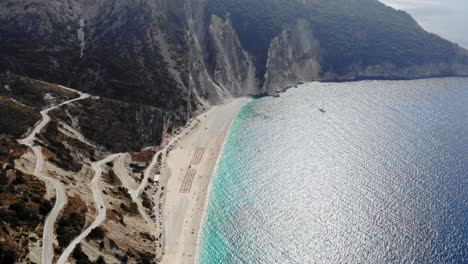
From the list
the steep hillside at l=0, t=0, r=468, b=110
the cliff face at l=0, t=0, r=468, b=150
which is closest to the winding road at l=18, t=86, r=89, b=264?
the cliff face at l=0, t=0, r=468, b=150

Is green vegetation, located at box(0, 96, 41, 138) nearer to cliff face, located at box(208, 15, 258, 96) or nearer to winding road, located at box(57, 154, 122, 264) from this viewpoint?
winding road, located at box(57, 154, 122, 264)

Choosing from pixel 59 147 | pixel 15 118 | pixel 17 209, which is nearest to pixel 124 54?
pixel 15 118

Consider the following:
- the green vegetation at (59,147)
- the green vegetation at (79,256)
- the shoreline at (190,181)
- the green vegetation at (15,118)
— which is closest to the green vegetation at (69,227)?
the green vegetation at (79,256)

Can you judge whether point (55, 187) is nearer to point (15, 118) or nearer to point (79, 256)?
point (79, 256)

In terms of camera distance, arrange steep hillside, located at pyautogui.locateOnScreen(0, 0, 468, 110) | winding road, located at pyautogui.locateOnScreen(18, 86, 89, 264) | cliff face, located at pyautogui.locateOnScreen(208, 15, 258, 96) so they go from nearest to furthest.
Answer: winding road, located at pyautogui.locateOnScreen(18, 86, 89, 264) → steep hillside, located at pyautogui.locateOnScreen(0, 0, 468, 110) → cliff face, located at pyautogui.locateOnScreen(208, 15, 258, 96)

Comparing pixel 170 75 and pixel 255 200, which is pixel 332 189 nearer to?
pixel 255 200

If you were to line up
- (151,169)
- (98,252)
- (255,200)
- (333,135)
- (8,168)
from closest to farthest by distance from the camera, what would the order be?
(98,252) → (8,168) → (255,200) → (151,169) → (333,135)

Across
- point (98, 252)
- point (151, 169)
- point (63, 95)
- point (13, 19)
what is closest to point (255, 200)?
point (151, 169)
